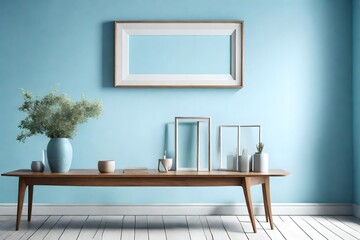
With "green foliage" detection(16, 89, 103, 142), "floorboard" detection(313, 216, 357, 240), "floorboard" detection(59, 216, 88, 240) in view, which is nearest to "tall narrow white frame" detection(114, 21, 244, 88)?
"green foliage" detection(16, 89, 103, 142)

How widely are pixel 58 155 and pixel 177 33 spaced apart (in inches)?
49.7

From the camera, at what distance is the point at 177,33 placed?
12.5ft

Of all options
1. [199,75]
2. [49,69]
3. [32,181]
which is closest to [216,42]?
[199,75]

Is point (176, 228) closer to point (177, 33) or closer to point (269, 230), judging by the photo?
point (269, 230)

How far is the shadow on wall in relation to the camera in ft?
12.6

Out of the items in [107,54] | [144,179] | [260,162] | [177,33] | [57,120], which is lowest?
[144,179]

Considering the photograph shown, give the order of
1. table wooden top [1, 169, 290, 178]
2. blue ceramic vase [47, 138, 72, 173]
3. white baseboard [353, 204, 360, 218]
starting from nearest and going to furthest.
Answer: table wooden top [1, 169, 290, 178], blue ceramic vase [47, 138, 72, 173], white baseboard [353, 204, 360, 218]

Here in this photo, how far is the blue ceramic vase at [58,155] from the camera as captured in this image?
3.37 meters

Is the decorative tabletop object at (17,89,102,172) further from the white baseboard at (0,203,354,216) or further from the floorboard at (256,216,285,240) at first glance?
the floorboard at (256,216,285,240)

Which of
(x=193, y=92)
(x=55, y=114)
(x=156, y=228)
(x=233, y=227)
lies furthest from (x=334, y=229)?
(x=55, y=114)

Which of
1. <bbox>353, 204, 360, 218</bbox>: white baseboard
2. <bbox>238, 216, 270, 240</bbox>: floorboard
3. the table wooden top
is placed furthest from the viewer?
<bbox>353, 204, 360, 218</bbox>: white baseboard

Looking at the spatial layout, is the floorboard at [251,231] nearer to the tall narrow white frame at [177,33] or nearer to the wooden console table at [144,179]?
the wooden console table at [144,179]

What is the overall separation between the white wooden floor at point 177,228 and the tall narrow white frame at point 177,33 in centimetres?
99

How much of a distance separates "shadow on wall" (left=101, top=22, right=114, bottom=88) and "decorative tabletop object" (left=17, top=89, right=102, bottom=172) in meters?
0.46
